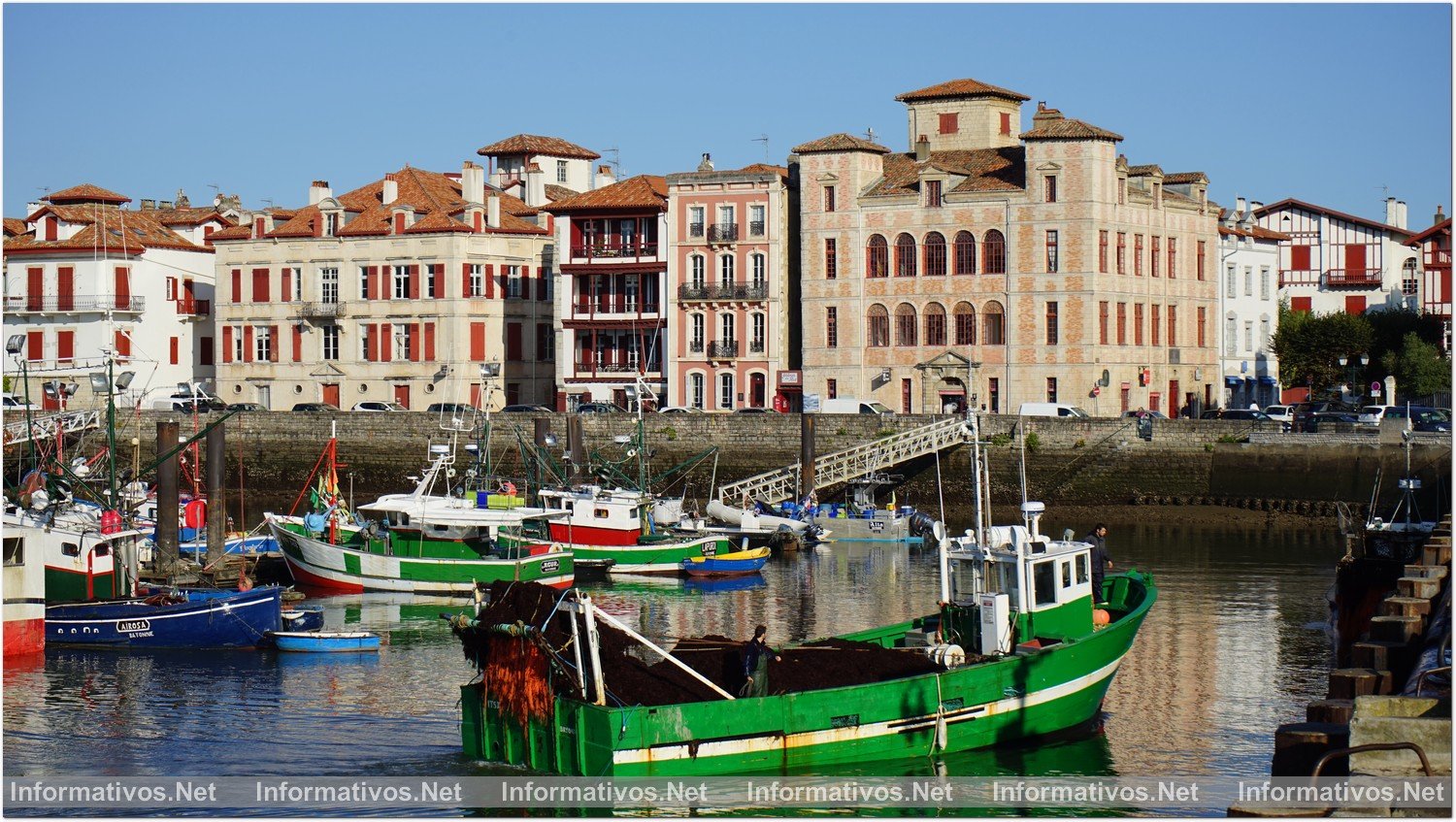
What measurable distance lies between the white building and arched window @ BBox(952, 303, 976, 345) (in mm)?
13227

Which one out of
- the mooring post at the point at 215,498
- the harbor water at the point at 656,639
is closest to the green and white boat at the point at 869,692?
the harbor water at the point at 656,639

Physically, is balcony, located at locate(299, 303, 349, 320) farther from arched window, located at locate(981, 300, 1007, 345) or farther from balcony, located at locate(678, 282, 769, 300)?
arched window, located at locate(981, 300, 1007, 345)

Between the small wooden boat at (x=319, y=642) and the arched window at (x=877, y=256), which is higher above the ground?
the arched window at (x=877, y=256)

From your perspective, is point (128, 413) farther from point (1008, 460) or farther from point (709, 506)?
point (1008, 460)

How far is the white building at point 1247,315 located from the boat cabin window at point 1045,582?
56.2 m

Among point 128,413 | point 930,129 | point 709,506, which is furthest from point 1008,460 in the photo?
point 128,413

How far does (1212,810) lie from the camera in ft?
82.7

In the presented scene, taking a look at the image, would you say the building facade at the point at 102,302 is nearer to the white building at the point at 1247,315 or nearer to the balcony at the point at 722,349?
the balcony at the point at 722,349

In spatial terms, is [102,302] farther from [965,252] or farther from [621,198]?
[965,252]

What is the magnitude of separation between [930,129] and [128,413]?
109 ft

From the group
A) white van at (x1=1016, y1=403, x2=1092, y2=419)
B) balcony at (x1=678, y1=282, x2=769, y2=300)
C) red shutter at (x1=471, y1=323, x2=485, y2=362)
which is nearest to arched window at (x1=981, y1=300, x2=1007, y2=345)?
white van at (x1=1016, y1=403, x2=1092, y2=419)

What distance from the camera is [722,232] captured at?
79625 millimetres

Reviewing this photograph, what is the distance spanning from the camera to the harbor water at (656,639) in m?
28.4

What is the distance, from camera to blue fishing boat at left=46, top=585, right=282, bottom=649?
126 ft
